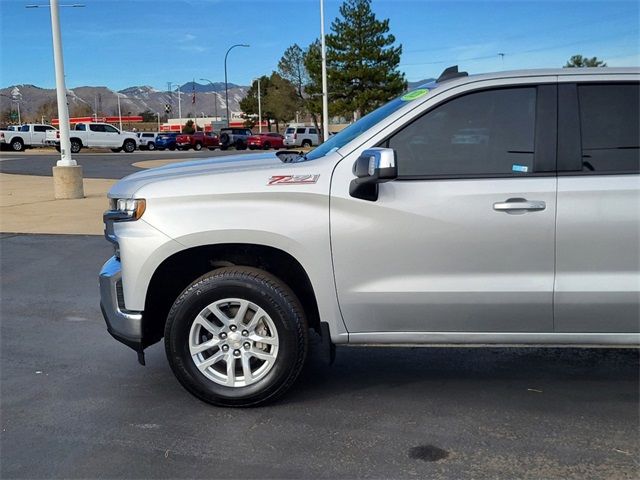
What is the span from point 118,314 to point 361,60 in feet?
157

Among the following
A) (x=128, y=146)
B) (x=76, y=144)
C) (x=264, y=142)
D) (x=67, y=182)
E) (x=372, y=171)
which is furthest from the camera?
(x=264, y=142)

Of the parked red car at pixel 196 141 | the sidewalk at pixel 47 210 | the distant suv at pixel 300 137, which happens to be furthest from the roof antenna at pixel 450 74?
the parked red car at pixel 196 141

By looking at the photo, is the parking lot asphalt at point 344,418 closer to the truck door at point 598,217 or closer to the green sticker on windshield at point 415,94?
the truck door at point 598,217

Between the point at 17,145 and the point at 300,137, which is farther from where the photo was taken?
the point at 300,137

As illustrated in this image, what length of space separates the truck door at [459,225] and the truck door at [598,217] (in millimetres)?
84

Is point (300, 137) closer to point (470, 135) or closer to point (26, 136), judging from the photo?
point (26, 136)

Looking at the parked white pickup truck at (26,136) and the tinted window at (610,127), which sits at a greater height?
the parked white pickup truck at (26,136)

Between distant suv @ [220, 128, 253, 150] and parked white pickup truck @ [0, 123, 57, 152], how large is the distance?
45.1 feet

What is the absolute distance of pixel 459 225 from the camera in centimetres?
366

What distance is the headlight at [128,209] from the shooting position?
3816 millimetres

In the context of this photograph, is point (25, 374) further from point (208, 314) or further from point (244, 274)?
point (244, 274)

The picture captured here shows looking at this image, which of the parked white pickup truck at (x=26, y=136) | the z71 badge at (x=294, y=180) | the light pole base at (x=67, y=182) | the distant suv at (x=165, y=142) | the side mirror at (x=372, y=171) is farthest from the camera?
the distant suv at (x=165, y=142)

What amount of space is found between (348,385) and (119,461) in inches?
62.7

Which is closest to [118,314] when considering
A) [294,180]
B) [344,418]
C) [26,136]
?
[294,180]
